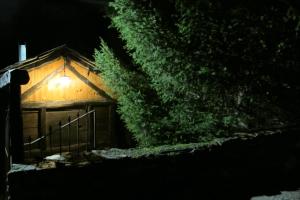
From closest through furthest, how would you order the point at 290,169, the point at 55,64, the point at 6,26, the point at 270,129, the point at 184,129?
the point at 290,169 < the point at 270,129 < the point at 184,129 < the point at 55,64 < the point at 6,26

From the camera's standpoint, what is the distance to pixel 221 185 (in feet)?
22.1

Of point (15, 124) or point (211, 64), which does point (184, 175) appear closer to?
point (15, 124)

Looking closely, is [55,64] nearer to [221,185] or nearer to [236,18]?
[236,18]

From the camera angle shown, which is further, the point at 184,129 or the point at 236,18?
the point at 184,129

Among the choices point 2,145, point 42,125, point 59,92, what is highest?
point 59,92

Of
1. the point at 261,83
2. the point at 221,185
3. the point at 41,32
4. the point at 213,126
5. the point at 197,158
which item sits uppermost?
the point at 41,32

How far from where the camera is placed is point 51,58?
1215 cm

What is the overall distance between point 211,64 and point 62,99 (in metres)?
5.63

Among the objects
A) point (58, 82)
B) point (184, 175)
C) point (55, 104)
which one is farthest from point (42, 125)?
point (184, 175)

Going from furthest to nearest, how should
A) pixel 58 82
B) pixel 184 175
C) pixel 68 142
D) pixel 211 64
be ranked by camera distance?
1. pixel 68 142
2. pixel 58 82
3. pixel 211 64
4. pixel 184 175

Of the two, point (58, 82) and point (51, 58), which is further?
point (58, 82)

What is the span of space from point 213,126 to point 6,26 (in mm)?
9899

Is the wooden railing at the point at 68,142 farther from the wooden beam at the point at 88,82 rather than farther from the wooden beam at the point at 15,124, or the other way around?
the wooden beam at the point at 15,124

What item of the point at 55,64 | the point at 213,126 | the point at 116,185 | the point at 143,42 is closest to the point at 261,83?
the point at 213,126
